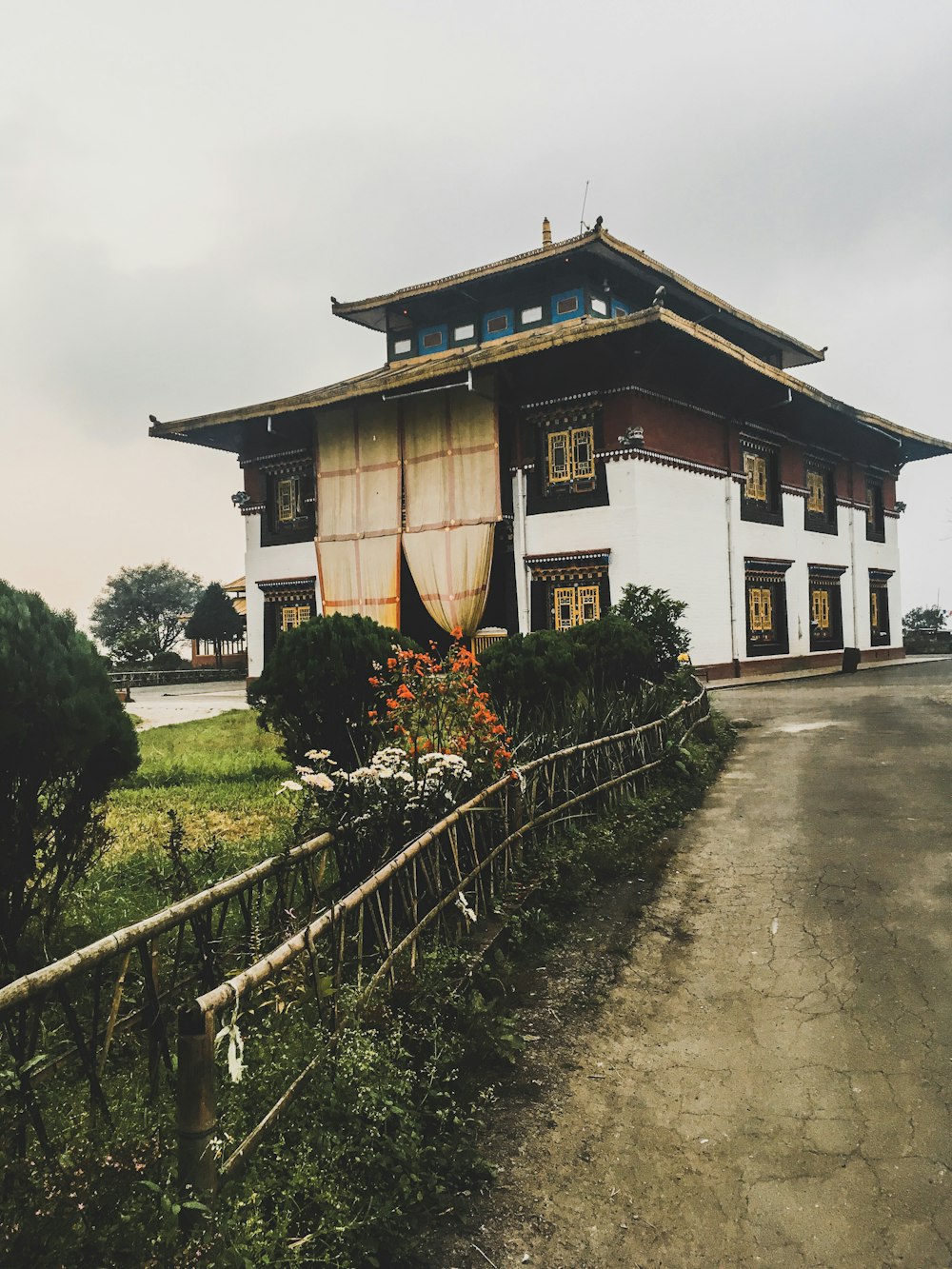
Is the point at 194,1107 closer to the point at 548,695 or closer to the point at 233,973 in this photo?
the point at 233,973

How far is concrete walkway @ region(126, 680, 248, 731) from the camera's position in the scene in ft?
59.5

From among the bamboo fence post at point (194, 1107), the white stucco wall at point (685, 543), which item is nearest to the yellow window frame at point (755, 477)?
the white stucco wall at point (685, 543)

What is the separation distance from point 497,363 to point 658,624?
7.96 metres

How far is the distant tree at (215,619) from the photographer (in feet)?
137

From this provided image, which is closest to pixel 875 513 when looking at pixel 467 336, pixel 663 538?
pixel 663 538

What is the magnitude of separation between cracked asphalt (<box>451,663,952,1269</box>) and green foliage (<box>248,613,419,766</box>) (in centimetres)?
330

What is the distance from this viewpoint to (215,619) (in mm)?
42000

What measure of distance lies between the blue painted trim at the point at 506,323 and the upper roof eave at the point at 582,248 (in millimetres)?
Result: 1145

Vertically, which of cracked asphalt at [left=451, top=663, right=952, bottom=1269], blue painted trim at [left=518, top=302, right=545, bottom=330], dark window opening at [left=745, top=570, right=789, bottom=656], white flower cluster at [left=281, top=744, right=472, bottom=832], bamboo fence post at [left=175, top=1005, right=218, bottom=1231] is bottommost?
cracked asphalt at [left=451, top=663, right=952, bottom=1269]

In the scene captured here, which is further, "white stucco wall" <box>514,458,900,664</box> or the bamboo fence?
"white stucco wall" <box>514,458,900,664</box>

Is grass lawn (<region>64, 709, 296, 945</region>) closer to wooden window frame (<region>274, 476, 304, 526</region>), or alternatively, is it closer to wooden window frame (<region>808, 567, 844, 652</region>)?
wooden window frame (<region>274, 476, 304, 526</region>)

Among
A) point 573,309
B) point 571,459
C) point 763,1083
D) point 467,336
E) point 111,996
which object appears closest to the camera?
point 111,996

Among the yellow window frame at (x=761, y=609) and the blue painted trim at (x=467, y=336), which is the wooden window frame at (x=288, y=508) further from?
the yellow window frame at (x=761, y=609)

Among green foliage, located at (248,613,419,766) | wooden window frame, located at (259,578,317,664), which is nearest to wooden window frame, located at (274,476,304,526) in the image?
wooden window frame, located at (259,578,317,664)
